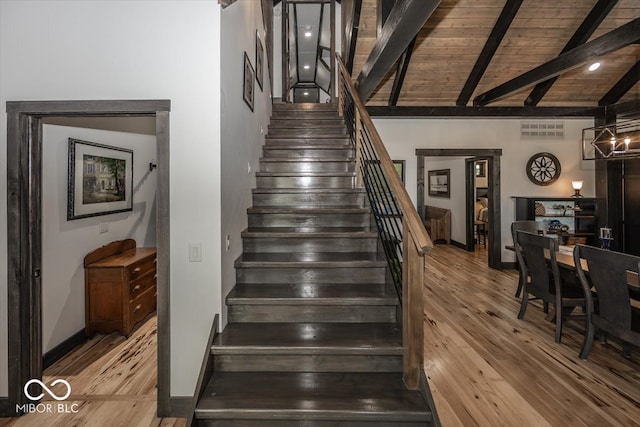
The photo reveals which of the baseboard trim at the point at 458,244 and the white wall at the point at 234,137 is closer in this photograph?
the white wall at the point at 234,137

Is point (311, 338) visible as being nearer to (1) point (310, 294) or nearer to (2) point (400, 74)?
(1) point (310, 294)

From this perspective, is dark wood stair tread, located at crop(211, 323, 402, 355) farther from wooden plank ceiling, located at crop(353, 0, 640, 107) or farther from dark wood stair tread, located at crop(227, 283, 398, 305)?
wooden plank ceiling, located at crop(353, 0, 640, 107)

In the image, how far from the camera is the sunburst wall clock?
597cm

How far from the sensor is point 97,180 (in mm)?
3311

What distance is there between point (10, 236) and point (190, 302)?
1.25m

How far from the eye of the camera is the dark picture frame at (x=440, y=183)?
337 inches

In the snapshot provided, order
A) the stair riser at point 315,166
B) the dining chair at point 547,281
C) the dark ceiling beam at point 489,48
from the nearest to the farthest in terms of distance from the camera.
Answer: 1. the dining chair at point 547,281
2. the stair riser at point 315,166
3. the dark ceiling beam at point 489,48

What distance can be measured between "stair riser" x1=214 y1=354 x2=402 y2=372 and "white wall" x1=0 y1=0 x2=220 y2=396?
10.7 inches

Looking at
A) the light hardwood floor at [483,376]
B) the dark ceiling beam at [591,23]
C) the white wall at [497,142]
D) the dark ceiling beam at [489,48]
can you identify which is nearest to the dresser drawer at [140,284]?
the light hardwood floor at [483,376]

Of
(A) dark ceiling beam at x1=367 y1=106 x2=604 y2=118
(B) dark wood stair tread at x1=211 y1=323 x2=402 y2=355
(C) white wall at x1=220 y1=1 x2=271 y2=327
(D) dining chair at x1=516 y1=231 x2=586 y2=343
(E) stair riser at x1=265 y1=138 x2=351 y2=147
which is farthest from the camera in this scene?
(A) dark ceiling beam at x1=367 y1=106 x2=604 y2=118

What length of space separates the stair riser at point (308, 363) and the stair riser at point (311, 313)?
326 millimetres

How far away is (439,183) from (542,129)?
10.7 ft

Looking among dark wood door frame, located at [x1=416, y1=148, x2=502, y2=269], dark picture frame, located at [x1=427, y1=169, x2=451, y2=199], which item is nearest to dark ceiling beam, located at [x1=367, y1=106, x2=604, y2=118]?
dark wood door frame, located at [x1=416, y1=148, x2=502, y2=269]

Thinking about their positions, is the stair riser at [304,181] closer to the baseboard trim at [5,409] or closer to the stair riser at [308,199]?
the stair riser at [308,199]
